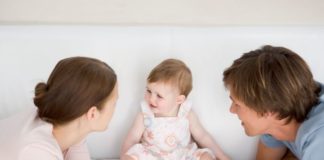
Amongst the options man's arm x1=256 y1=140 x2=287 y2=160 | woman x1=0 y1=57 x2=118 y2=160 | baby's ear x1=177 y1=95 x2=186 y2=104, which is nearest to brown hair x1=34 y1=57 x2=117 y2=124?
woman x1=0 y1=57 x2=118 y2=160

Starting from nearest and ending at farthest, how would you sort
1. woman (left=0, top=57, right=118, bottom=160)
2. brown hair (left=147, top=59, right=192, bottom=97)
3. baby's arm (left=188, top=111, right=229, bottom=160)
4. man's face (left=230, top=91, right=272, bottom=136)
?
woman (left=0, top=57, right=118, bottom=160) → man's face (left=230, top=91, right=272, bottom=136) → brown hair (left=147, top=59, right=192, bottom=97) → baby's arm (left=188, top=111, right=229, bottom=160)

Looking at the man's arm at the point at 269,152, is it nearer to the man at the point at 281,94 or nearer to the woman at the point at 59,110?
the man at the point at 281,94

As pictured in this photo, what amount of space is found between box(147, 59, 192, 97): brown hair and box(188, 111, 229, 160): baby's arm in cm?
15


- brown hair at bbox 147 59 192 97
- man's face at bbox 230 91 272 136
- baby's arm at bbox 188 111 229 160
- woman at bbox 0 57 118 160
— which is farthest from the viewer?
baby's arm at bbox 188 111 229 160

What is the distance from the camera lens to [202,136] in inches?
62.0

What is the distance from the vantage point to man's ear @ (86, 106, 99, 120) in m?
1.10

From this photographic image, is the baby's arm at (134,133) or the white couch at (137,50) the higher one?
the white couch at (137,50)

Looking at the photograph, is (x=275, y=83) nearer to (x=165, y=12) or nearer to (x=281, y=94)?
(x=281, y=94)

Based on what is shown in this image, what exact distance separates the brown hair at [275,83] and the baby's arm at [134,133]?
513 millimetres

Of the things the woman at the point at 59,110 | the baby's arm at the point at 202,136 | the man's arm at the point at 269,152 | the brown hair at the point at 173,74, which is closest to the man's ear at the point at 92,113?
the woman at the point at 59,110

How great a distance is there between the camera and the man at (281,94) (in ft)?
3.58

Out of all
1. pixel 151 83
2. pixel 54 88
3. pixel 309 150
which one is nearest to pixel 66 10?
pixel 151 83

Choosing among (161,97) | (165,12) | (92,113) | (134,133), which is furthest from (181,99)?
(92,113)

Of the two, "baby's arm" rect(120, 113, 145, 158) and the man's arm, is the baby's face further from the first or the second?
the man's arm
